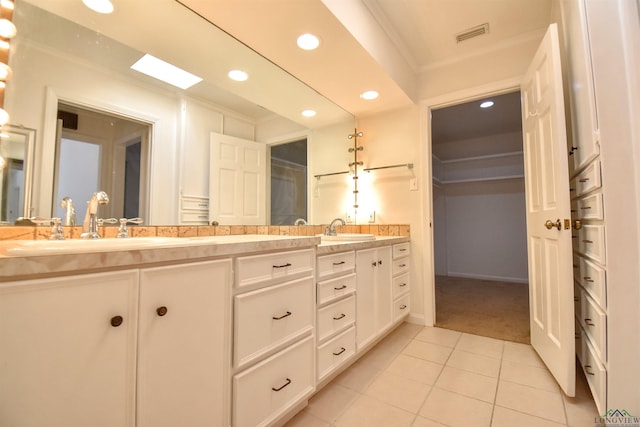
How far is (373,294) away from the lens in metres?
1.97

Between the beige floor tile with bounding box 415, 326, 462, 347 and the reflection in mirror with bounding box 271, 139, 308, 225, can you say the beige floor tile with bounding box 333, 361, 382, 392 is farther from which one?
the reflection in mirror with bounding box 271, 139, 308, 225

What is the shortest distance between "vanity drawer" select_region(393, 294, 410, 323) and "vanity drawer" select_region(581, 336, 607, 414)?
1126 mm

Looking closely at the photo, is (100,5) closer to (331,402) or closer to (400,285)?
(331,402)

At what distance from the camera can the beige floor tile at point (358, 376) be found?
1.59 metres

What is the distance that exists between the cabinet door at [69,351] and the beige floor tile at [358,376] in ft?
3.82

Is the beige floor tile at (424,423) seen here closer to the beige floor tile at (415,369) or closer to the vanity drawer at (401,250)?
the beige floor tile at (415,369)

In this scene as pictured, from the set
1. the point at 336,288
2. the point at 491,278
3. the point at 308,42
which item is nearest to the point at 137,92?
the point at 308,42

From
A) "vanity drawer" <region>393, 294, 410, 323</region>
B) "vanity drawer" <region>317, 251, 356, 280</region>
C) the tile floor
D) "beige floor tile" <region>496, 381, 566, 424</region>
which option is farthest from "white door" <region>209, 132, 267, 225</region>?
"beige floor tile" <region>496, 381, 566, 424</region>

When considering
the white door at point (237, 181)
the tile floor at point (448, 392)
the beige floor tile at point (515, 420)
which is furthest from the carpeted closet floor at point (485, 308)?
the white door at point (237, 181)

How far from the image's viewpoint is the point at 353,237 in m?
2.13

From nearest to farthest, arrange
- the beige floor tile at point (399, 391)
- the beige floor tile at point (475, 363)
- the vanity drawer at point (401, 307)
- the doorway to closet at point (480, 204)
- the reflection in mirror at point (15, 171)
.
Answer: the reflection in mirror at point (15, 171) < the beige floor tile at point (399, 391) < the beige floor tile at point (475, 363) < the vanity drawer at point (401, 307) < the doorway to closet at point (480, 204)

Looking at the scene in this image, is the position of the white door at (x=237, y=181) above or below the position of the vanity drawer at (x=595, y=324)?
above

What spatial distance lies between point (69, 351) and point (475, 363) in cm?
212

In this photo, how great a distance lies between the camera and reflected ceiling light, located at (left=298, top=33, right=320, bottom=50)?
1659 mm
